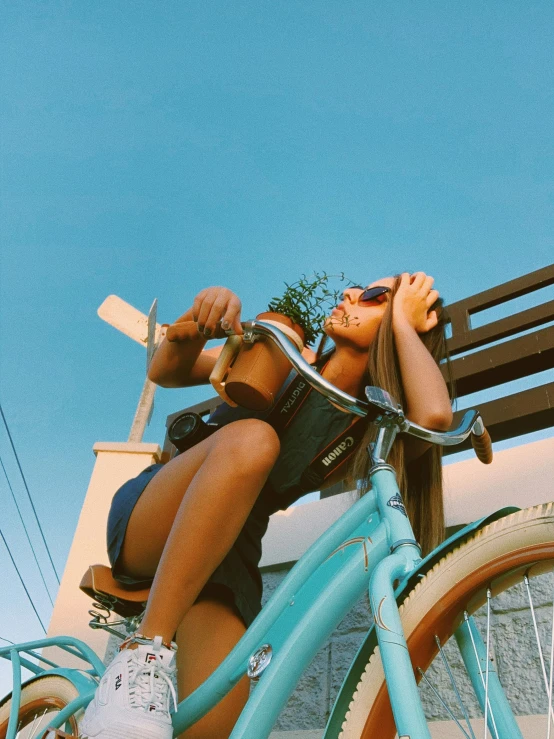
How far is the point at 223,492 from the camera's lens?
1.23m

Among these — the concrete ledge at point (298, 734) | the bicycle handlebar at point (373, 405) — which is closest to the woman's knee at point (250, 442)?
the bicycle handlebar at point (373, 405)

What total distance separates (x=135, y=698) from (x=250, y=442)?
0.48m

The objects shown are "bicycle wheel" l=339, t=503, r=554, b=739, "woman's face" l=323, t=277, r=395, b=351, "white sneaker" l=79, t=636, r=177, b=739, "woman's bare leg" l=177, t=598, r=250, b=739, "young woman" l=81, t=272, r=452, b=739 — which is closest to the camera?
"bicycle wheel" l=339, t=503, r=554, b=739

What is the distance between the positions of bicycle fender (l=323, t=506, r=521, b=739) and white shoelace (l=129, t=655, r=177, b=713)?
0.31 meters

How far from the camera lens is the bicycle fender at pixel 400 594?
34.9 inches

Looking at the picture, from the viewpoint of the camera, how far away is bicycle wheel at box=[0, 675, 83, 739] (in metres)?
1.60

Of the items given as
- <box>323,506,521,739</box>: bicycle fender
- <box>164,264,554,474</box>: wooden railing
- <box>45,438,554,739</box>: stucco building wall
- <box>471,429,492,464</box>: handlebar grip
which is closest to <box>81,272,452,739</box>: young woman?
<box>471,429,492,464</box>: handlebar grip

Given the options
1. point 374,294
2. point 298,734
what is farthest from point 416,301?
point 298,734

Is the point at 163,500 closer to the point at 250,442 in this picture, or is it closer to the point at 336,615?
the point at 250,442

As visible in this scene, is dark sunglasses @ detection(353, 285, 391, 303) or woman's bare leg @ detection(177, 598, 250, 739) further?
dark sunglasses @ detection(353, 285, 391, 303)

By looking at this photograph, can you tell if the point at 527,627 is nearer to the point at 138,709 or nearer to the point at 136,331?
the point at 138,709

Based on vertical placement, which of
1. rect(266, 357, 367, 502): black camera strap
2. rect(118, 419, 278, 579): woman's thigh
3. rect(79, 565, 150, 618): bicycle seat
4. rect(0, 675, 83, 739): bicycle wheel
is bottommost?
rect(0, 675, 83, 739): bicycle wheel

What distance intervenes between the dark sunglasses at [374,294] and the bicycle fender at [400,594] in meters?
0.75

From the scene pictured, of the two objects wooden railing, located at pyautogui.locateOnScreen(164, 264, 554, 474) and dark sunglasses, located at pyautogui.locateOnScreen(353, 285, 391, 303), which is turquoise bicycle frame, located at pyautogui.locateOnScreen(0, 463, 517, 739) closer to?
dark sunglasses, located at pyautogui.locateOnScreen(353, 285, 391, 303)
